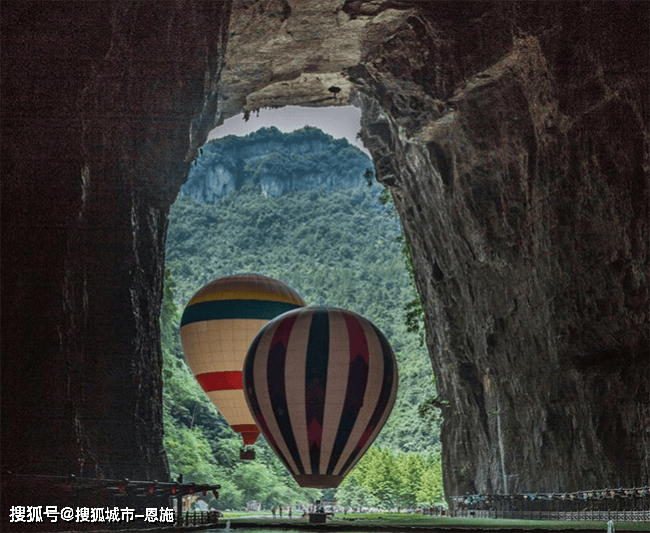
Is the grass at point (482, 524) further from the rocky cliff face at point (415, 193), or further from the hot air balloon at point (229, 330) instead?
the hot air balloon at point (229, 330)

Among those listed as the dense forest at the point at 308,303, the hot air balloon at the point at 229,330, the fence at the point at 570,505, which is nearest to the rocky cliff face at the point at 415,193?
the fence at the point at 570,505

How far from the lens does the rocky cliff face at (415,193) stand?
2022 cm

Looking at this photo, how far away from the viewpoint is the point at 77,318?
70.5ft

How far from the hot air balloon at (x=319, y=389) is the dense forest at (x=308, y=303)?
1986 centimetres

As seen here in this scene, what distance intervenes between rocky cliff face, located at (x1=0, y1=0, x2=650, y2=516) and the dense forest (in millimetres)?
10167

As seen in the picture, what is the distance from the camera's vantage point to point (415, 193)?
4328 centimetres

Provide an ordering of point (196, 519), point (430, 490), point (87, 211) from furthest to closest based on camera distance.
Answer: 1. point (430, 490)
2. point (87, 211)
3. point (196, 519)

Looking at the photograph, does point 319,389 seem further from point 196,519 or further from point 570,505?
point 570,505

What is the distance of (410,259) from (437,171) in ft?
37.9

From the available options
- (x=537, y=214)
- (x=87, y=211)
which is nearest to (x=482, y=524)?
(x=87, y=211)

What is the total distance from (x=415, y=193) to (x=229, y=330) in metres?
11.9

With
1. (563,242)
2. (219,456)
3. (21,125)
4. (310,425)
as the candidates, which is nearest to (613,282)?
(563,242)

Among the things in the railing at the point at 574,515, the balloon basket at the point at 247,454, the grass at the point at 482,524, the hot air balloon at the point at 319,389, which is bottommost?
the railing at the point at 574,515

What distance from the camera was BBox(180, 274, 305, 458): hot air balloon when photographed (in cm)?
3738
